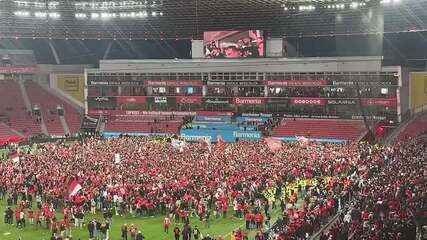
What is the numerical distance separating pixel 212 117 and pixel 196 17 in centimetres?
1161

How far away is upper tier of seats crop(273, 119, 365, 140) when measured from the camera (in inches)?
2293

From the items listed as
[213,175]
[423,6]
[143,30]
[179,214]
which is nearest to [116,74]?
[143,30]

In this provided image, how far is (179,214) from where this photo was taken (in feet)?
89.7

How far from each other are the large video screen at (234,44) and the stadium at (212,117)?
0.16 meters

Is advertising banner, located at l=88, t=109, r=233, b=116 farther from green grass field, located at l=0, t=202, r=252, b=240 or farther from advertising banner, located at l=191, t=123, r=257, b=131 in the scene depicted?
green grass field, located at l=0, t=202, r=252, b=240

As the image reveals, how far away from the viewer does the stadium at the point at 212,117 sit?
2755 centimetres

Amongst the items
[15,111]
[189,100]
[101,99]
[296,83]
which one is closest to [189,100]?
[189,100]

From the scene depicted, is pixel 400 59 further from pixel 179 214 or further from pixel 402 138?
pixel 179 214

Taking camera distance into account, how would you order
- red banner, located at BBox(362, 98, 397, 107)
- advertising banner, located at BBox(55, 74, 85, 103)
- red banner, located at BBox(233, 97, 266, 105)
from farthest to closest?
advertising banner, located at BBox(55, 74, 85, 103)
red banner, located at BBox(233, 97, 266, 105)
red banner, located at BBox(362, 98, 397, 107)

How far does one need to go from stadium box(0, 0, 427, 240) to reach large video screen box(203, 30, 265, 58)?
0.16 metres

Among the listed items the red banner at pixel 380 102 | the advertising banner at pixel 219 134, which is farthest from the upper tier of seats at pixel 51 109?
the red banner at pixel 380 102

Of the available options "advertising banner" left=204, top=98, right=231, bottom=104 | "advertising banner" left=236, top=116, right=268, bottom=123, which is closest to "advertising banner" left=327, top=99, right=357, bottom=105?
"advertising banner" left=236, top=116, right=268, bottom=123

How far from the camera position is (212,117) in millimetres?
66562

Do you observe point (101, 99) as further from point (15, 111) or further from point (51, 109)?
point (15, 111)
